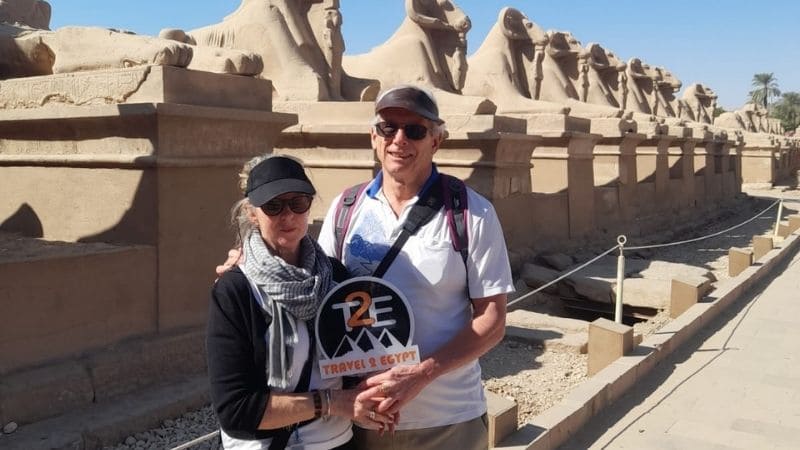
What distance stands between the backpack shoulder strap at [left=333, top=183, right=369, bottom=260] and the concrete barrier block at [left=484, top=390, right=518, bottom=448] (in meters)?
1.57

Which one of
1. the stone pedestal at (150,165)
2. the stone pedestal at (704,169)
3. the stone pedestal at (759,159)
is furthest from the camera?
the stone pedestal at (759,159)

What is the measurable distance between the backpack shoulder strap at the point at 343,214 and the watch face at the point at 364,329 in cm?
30

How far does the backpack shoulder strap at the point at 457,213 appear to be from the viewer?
1.81m

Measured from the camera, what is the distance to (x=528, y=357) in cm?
519

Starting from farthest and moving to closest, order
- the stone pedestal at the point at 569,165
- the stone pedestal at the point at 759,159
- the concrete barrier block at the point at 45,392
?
1. the stone pedestal at the point at 759,159
2. the stone pedestal at the point at 569,165
3. the concrete barrier block at the point at 45,392

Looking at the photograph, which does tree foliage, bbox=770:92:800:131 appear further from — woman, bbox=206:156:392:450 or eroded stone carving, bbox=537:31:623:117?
woman, bbox=206:156:392:450

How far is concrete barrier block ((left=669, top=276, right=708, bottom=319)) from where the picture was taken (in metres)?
6.34

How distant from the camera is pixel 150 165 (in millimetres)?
3746

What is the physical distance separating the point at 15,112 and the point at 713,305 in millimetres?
5702

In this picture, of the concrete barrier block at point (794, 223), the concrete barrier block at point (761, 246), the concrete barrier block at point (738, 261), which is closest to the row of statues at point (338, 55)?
the concrete barrier block at point (738, 261)

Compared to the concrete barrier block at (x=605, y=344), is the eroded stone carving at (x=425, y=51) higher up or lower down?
higher up

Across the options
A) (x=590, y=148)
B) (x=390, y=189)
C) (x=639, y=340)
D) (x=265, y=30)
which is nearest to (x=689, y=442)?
(x=639, y=340)

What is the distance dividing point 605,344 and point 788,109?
6682 centimetres

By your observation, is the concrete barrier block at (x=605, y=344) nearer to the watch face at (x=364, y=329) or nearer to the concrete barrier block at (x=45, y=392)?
the concrete barrier block at (x=45, y=392)
